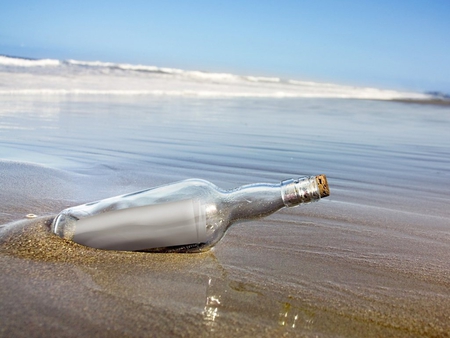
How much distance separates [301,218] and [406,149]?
332 centimetres

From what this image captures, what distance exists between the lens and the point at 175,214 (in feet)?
4.50

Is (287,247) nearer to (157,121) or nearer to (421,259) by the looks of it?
(421,259)

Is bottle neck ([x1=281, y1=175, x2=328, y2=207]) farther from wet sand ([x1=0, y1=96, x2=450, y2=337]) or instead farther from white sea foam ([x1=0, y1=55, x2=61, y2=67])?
white sea foam ([x1=0, y1=55, x2=61, y2=67])

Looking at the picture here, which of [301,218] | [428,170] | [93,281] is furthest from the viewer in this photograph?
[428,170]

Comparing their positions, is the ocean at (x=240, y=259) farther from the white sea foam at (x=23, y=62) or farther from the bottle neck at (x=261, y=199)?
the white sea foam at (x=23, y=62)

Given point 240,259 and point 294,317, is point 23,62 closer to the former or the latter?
point 240,259

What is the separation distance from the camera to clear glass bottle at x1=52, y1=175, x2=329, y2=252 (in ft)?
4.49

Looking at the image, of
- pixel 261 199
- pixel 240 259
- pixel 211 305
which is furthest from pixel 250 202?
pixel 211 305

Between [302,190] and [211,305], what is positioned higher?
[302,190]

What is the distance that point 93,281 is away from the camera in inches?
49.1

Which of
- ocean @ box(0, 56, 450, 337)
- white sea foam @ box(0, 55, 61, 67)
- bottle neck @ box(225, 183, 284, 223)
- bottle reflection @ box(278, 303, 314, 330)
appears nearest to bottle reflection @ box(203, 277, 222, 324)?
ocean @ box(0, 56, 450, 337)

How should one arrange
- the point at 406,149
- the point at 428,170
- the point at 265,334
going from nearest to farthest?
the point at 265,334, the point at 428,170, the point at 406,149

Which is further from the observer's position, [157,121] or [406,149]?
[157,121]

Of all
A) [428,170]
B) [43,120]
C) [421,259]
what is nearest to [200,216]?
[421,259]
